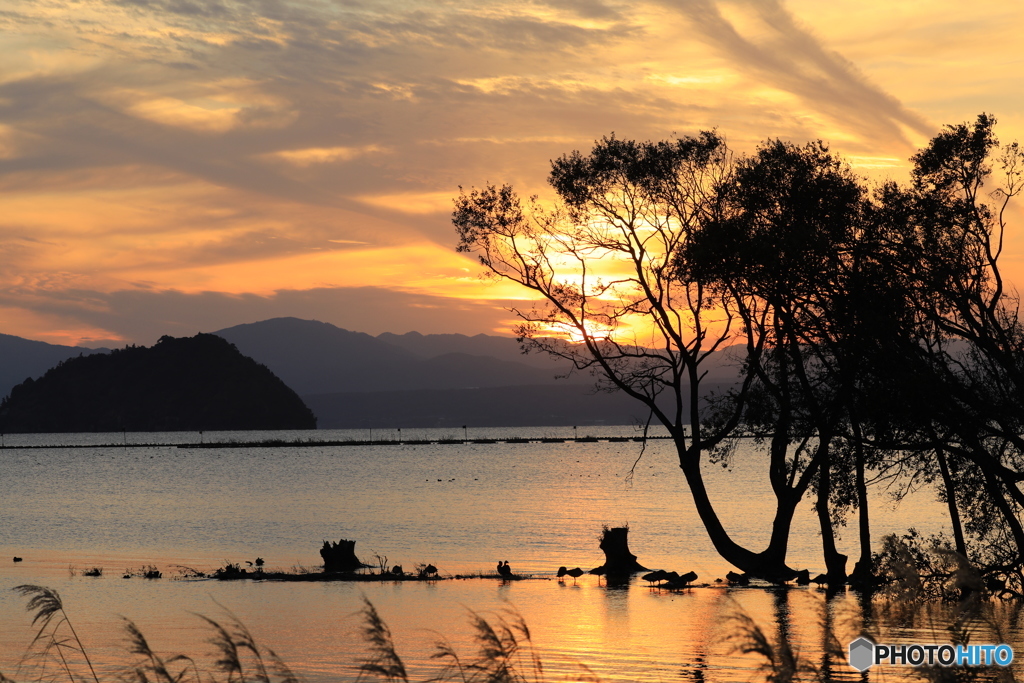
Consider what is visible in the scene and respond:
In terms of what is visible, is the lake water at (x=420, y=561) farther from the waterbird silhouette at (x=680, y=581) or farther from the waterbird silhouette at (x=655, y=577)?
the waterbird silhouette at (x=680, y=581)

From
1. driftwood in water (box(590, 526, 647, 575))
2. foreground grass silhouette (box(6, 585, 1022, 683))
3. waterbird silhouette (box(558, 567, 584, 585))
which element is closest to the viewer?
foreground grass silhouette (box(6, 585, 1022, 683))

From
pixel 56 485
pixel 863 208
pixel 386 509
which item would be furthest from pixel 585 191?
pixel 56 485

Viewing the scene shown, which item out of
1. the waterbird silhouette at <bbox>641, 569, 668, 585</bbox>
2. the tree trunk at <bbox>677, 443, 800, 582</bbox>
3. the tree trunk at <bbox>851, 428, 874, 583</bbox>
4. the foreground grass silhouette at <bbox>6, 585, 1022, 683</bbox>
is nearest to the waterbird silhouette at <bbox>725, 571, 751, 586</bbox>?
the tree trunk at <bbox>677, 443, 800, 582</bbox>

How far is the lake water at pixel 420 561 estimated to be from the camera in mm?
25375

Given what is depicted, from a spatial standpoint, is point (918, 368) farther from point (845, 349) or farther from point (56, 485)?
point (56, 485)

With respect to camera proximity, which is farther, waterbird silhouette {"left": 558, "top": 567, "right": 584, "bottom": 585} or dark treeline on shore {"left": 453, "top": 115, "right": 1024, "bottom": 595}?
waterbird silhouette {"left": 558, "top": 567, "right": 584, "bottom": 585}

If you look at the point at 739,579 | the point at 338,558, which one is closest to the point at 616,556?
the point at 739,579

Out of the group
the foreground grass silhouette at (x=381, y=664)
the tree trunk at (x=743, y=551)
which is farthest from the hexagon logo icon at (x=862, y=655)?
the tree trunk at (x=743, y=551)

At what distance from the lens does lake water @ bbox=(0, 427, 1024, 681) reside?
2538 cm

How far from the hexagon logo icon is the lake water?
0.94 meters

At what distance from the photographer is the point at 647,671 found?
22.5m

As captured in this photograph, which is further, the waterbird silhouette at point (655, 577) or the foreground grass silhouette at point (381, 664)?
the waterbird silhouette at point (655, 577)

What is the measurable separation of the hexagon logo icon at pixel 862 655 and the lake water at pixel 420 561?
94cm

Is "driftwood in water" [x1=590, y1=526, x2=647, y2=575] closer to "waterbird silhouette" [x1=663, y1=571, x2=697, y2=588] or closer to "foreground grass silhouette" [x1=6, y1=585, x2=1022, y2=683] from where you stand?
"waterbird silhouette" [x1=663, y1=571, x2=697, y2=588]
